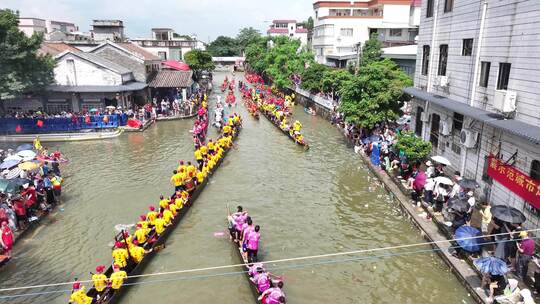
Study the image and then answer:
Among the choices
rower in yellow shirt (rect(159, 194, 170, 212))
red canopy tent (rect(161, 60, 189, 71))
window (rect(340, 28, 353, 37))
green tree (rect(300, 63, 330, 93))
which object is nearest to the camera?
rower in yellow shirt (rect(159, 194, 170, 212))

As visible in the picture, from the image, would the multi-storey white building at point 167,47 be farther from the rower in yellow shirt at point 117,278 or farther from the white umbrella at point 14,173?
the rower in yellow shirt at point 117,278

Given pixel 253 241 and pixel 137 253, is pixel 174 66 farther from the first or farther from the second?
pixel 253 241

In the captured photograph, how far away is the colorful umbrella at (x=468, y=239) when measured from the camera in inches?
426

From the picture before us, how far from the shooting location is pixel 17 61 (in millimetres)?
26219

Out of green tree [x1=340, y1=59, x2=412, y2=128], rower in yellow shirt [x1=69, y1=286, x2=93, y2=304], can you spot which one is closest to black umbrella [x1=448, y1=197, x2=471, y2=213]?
green tree [x1=340, y1=59, x2=412, y2=128]

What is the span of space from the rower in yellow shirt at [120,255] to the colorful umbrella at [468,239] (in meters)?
9.28

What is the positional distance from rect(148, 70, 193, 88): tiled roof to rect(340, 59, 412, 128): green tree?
776 inches

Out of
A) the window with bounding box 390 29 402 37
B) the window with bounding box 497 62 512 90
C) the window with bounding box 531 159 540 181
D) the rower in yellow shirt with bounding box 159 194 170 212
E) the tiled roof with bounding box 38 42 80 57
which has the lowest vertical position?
the rower in yellow shirt with bounding box 159 194 170 212

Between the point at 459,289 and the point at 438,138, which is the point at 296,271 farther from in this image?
the point at 438,138

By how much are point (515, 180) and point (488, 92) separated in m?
3.59

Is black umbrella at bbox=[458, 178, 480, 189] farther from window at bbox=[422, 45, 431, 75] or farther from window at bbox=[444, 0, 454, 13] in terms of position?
window at bbox=[422, 45, 431, 75]

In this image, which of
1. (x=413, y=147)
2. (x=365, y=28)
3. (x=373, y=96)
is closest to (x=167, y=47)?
(x=365, y=28)

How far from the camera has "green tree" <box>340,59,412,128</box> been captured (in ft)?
70.9

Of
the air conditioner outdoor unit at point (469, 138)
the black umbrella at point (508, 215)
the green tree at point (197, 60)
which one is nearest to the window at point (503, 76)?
the air conditioner outdoor unit at point (469, 138)
